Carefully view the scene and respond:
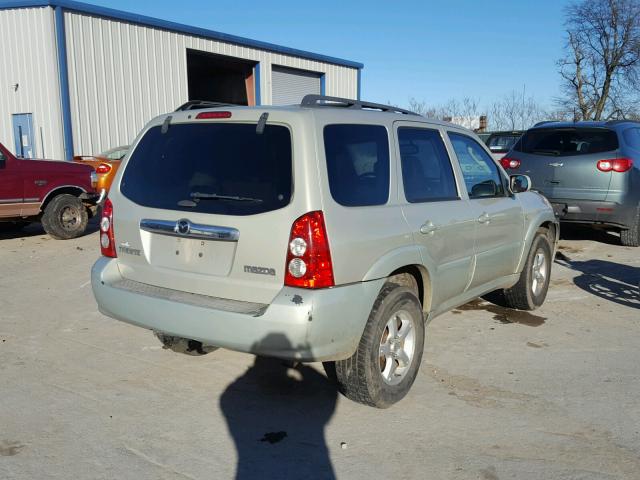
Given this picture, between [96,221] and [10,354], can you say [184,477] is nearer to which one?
[10,354]

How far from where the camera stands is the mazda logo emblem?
136 inches

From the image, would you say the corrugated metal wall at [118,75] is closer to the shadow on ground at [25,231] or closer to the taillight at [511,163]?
the shadow on ground at [25,231]

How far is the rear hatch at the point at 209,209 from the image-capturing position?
3252 mm

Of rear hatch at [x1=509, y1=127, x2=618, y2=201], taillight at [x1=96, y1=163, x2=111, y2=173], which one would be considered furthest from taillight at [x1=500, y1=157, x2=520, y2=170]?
taillight at [x1=96, y1=163, x2=111, y2=173]

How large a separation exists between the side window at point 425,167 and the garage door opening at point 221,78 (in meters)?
17.3

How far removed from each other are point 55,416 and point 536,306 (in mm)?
4579

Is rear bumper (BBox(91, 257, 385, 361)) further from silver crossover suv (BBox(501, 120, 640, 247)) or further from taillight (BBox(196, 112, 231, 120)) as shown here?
silver crossover suv (BBox(501, 120, 640, 247))

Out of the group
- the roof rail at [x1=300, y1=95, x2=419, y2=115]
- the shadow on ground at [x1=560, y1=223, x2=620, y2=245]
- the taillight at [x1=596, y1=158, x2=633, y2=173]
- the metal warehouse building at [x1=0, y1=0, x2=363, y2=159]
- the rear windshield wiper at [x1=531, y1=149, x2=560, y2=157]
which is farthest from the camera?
the metal warehouse building at [x1=0, y1=0, x2=363, y2=159]

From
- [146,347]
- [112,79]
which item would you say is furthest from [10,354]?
[112,79]

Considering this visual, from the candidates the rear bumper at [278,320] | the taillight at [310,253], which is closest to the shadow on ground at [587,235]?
the rear bumper at [278,320]

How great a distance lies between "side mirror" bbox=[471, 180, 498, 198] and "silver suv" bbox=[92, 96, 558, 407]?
421mm

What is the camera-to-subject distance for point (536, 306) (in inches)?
238

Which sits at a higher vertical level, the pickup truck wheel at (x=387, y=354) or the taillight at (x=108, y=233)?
the taillight at (x=108, y=233)

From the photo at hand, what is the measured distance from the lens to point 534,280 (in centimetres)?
592
